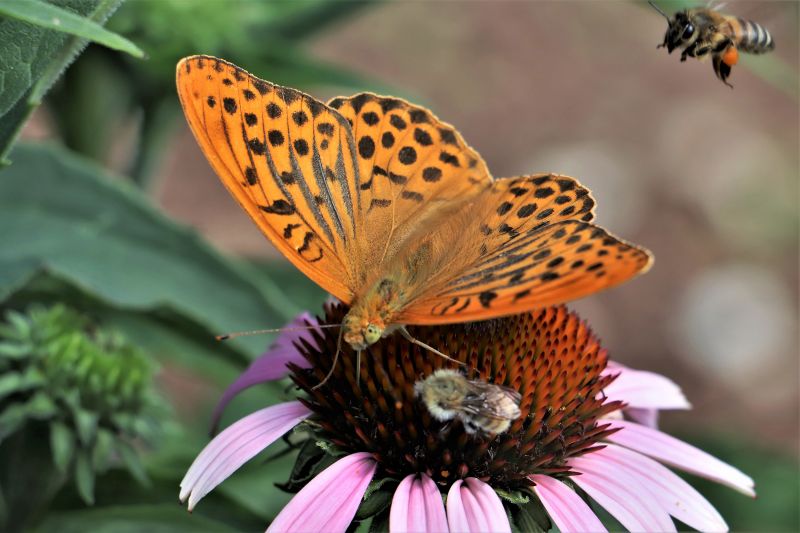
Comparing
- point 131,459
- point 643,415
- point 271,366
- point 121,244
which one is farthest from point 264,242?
point 643,415

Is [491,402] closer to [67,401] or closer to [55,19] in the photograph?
[55,19]

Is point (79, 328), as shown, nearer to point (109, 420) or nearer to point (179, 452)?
point (109, 420)

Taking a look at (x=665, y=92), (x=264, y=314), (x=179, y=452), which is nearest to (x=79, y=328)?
(x=264, y=314)

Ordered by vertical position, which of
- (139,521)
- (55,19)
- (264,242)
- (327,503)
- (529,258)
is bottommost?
(139,521)

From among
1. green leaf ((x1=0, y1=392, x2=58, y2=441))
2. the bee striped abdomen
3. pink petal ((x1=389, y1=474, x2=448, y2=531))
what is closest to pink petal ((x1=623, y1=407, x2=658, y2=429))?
pink petal ((x1=389, y1=474, x2=448, y2=531))

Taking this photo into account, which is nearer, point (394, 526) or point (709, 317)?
point (394, 526)

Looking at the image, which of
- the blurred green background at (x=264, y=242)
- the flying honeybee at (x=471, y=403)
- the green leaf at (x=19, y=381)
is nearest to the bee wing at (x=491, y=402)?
the flying honeybee at (x=471, y=403)

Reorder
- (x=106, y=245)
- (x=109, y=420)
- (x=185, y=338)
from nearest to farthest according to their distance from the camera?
(x=109, y=420), (x=106, y=245), (x=185, y=338)
